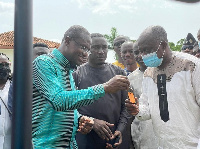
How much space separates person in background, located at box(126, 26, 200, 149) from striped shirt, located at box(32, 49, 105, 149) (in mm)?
769

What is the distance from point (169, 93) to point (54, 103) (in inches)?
44.5

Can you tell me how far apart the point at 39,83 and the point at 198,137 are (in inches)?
58.3

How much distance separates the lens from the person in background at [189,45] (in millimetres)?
5879

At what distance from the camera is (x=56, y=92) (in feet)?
7.03

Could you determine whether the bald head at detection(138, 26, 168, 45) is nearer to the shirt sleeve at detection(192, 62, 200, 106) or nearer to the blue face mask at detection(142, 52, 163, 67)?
the blue face mask at detection(142, 52, 163, 67)

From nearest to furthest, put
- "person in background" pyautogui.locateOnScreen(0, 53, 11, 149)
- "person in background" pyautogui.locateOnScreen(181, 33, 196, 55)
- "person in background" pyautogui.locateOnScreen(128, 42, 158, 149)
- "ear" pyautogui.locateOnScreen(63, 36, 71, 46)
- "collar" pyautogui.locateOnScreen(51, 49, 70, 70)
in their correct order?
"collar" pyautogui.locateOnScreen(51, 49, 70, 70) → "ear" pyautogui.locateOnScreen(63, 36, 71, 46) → "person in background" pyautogui.locateOnScreen(0, 53, 11, 149) → "person in background" pyautogui.locateOnScreen(128, 42, 158, 149) → "person in background" pyautogui.locateOnScreen(181, 33, 196, 55)

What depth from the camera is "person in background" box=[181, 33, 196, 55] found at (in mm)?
5879

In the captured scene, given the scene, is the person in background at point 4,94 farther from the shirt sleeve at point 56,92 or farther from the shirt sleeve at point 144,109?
the shirt sleeve at point 144,109

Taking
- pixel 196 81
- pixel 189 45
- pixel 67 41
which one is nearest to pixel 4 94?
pixel 67 41

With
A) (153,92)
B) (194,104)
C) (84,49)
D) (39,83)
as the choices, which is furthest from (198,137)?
(39,83)

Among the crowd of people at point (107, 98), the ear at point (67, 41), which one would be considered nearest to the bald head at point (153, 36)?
the crowd of people at point (107, 98)

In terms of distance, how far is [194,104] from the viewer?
259cm

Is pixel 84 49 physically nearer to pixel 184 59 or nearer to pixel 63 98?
pixel 63 98

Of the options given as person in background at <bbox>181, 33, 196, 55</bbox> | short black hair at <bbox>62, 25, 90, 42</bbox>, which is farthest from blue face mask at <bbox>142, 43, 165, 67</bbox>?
person in background at <bbox>181, 33, 196, 55</bbox>
